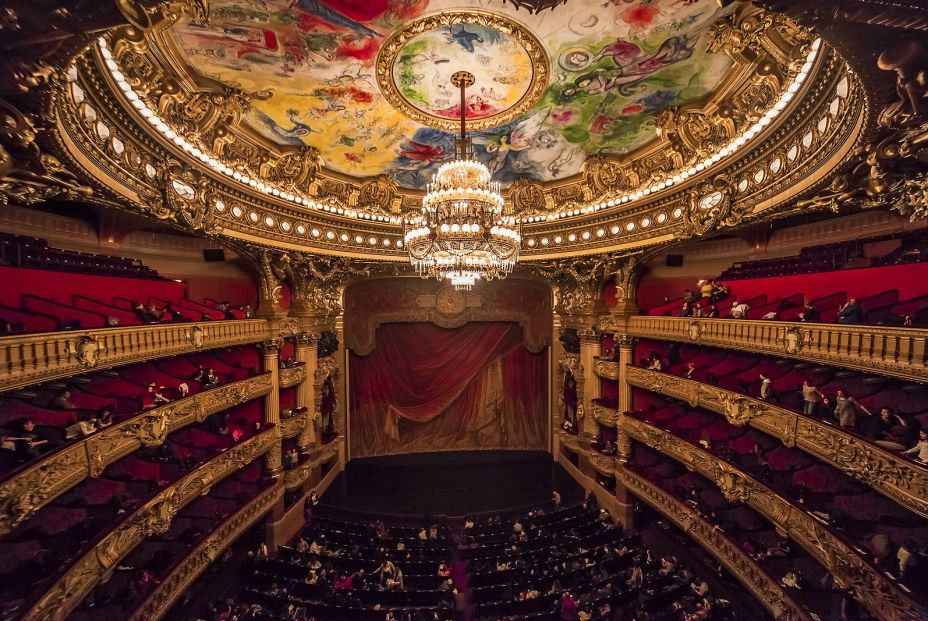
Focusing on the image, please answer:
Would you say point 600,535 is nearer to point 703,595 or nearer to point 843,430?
point 703,595

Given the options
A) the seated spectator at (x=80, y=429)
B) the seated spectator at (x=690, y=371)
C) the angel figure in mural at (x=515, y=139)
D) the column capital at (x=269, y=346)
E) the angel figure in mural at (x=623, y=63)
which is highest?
the angel figure in mural at (x=623, y=63)

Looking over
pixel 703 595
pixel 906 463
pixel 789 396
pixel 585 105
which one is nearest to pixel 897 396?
pixel 789 396

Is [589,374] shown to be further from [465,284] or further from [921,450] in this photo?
[921,450]

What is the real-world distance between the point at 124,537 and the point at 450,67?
9273 millimetres

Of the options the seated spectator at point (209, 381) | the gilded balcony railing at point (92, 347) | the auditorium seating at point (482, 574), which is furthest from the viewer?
the seated spectator at point (209, 381)

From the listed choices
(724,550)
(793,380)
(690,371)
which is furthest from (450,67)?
(724,550)

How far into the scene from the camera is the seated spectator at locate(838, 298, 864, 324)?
18.5 ft

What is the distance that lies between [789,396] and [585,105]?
702 cm

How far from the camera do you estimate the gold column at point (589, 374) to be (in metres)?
12.4

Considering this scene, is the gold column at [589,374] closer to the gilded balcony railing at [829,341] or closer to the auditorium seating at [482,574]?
the auditorium seating at [482,574]

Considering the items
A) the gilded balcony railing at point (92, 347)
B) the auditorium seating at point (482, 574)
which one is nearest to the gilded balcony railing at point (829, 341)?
the auditorium seating at point (482, 574)

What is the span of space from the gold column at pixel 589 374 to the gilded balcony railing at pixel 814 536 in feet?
10.7

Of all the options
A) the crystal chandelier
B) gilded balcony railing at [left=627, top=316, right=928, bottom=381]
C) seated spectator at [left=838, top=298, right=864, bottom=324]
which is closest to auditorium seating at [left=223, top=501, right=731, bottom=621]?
gilded balcony railing at [left=627, top=316, right=928, bottom=381]

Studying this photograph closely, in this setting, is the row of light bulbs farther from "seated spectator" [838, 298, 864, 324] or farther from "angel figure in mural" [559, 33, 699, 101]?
"seated spectator" [838, 298, 864, 324]
